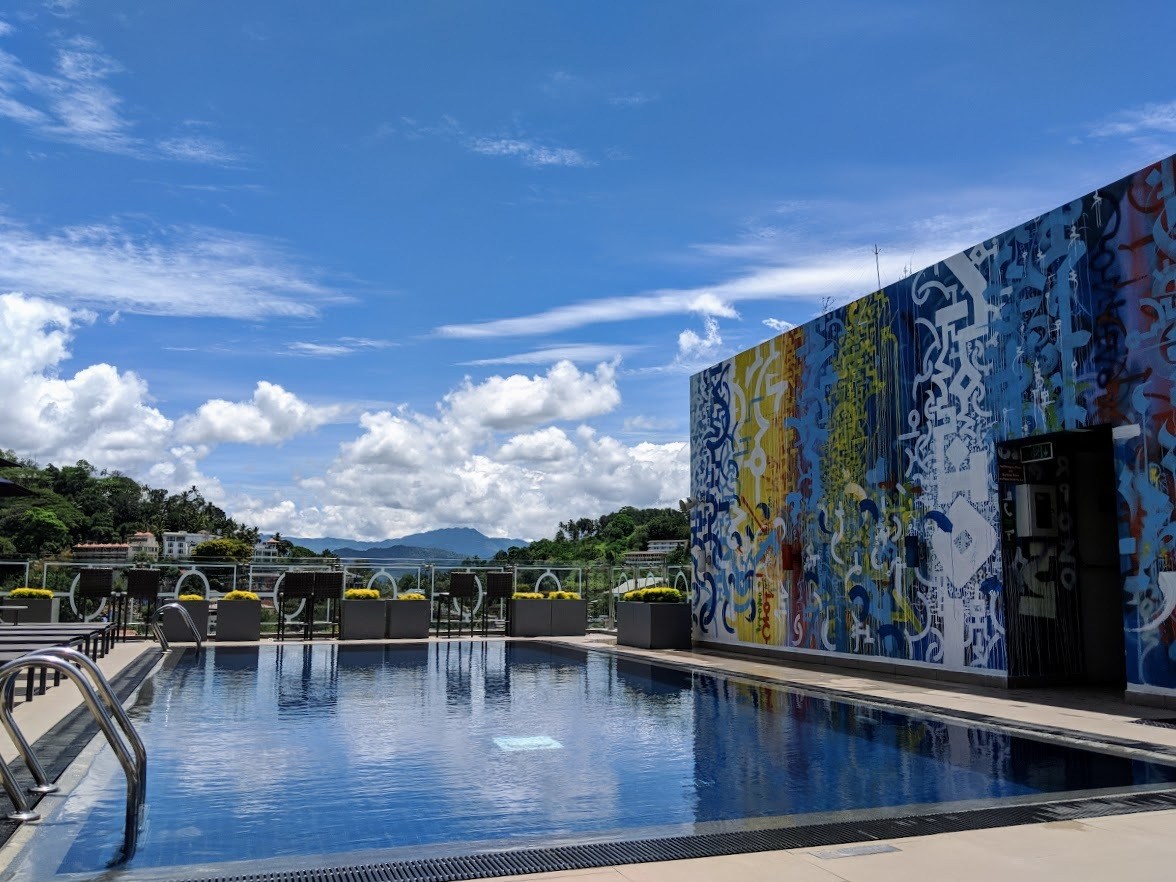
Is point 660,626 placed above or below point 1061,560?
below

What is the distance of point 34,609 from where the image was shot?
48.5 ft

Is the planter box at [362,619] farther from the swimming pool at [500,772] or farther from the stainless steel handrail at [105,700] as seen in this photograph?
the stainless steel handrail at [105,700]

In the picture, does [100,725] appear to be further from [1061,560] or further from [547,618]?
[547,618]

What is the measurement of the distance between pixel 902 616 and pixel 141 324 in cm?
1699

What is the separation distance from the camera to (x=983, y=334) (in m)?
9.78

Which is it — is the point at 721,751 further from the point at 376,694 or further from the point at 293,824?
the point at 376,694

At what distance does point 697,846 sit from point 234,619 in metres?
13.4

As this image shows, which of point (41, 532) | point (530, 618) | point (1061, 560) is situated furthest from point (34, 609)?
point (41, 532)

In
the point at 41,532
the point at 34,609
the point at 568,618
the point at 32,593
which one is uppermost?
the point at 41,532

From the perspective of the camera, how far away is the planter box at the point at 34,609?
14711mm

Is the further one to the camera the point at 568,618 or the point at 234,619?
the point at 568,618

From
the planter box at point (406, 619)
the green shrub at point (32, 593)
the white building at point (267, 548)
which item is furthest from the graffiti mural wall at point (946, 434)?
the white building at point (267, 548)

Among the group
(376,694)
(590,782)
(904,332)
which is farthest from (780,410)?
(590,782)

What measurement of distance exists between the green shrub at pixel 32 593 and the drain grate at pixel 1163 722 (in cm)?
1538
